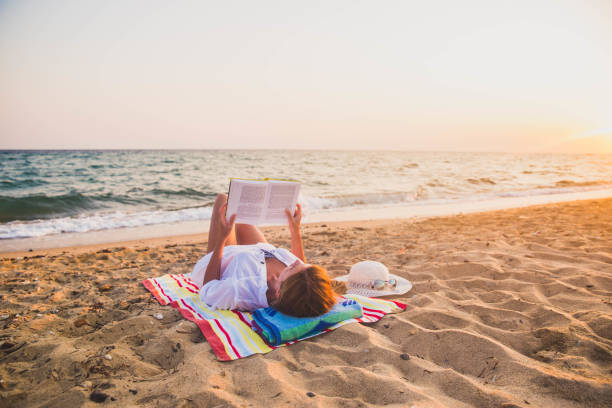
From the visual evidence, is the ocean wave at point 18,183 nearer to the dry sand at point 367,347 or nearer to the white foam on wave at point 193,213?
the white foam on wave at point 193,213

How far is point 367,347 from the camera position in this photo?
8.61 feet

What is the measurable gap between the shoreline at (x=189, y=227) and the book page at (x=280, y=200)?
4.72 m

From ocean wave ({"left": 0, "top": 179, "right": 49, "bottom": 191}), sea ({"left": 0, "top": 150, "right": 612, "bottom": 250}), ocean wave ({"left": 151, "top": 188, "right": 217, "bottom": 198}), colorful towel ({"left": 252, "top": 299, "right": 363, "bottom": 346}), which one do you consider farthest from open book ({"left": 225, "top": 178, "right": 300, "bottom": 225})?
ocean wave ({"left": 0, "top": 179, "right": 49, "bottom": 191})

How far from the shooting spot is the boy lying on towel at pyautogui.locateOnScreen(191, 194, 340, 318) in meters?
2.83

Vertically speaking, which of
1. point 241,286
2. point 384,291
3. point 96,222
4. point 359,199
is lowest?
point 96,222

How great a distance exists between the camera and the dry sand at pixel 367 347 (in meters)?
2.04

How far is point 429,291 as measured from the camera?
12.5 feet


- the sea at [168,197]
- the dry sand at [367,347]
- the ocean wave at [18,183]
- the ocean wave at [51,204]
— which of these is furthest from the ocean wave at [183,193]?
the dry sand at [367,347]

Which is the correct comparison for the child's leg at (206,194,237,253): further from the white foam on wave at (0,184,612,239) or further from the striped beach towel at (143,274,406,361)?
the white foam on wave at (0,184,612,239)

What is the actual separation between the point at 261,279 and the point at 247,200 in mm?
815

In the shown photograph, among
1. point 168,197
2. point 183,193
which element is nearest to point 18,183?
point 168,197

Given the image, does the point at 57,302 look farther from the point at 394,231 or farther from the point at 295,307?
the point at 394,231

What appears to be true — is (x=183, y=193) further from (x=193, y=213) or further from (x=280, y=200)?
(x=280, y=200)

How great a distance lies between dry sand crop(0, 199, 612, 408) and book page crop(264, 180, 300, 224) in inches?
52.1
